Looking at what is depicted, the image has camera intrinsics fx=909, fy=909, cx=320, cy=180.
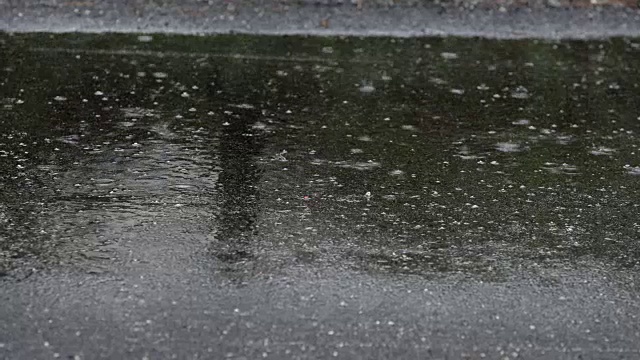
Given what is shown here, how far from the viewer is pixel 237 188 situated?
562 centimetres

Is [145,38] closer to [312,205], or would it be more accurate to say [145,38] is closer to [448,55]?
[448,55]

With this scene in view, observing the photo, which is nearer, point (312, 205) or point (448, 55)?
point (312, 205)

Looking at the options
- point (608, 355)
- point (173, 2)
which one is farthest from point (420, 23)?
point (608, 355)

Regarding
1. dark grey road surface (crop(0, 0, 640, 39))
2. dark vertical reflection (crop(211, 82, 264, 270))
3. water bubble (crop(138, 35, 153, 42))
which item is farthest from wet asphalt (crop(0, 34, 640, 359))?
dark grey road surface (crop(0, 0, 640, 39))

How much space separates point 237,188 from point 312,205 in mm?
551

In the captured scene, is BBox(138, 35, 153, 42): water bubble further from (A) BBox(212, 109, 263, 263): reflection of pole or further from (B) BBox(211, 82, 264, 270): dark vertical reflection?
(A) BBox(212, 109, 263, 263): reflection of pole

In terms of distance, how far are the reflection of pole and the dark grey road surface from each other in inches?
119

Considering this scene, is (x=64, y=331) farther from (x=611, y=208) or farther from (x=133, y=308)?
(x=611, y=208)

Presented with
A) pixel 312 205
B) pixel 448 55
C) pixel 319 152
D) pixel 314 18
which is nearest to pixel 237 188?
pixel 312 205

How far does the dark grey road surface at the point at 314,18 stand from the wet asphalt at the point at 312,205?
85 centimetres

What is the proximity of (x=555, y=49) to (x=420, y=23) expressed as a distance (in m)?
1.55

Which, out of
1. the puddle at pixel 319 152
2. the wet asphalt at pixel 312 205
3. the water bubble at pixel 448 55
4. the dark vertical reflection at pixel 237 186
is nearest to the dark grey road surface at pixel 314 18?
the puddle at pixel 319 152

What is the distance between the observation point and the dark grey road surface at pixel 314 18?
9.80 m

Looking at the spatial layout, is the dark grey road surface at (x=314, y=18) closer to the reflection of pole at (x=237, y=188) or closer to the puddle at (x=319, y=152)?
the puddle at (x=319, y=152)
